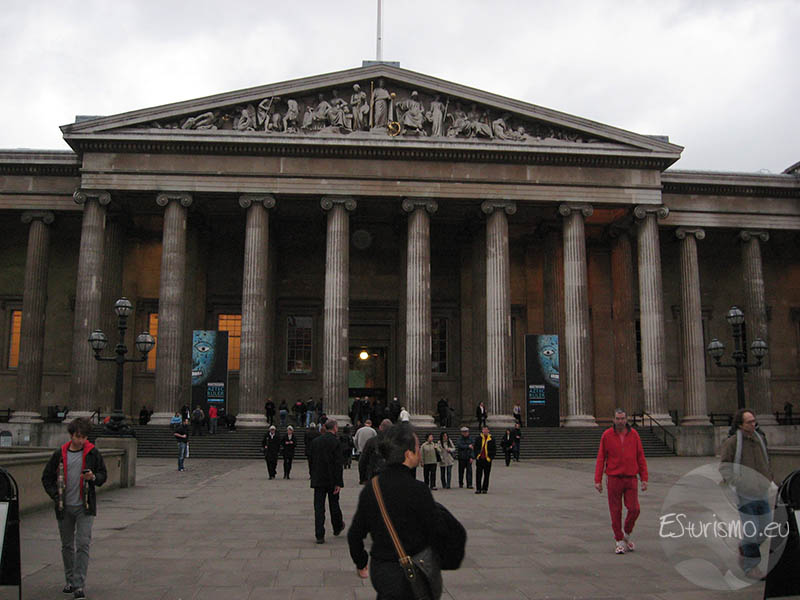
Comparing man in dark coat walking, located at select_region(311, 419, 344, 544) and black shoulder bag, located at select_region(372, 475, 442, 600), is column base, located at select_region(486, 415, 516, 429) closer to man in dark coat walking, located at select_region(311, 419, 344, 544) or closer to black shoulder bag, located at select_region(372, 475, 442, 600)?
man in dark coat walking, located at select_region(311, 419, 344, 544)

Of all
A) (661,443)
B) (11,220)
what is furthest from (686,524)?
(11,220)

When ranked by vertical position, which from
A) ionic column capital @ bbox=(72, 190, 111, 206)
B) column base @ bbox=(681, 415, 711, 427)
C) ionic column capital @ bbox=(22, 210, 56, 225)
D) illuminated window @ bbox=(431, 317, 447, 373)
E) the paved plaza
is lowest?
the paved plaza

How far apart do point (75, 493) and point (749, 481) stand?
7554mm

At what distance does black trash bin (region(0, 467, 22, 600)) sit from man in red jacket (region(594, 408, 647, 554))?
6862mm

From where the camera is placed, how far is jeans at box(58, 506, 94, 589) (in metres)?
7.88

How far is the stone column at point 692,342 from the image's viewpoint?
35906 millimetres

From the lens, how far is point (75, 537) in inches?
324

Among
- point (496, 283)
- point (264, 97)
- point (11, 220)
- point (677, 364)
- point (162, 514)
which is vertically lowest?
point (162, 514)

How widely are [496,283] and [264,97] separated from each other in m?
13.0

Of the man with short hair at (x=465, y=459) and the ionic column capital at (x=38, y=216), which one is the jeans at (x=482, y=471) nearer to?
the man with short hair at (x=465, y=459)

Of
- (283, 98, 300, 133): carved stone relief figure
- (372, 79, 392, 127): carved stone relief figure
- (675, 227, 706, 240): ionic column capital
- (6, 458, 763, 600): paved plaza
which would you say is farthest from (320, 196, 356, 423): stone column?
(675, 227, 706, 240): ionic column capital

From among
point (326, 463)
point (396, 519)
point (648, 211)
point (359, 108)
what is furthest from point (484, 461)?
point (648, 211)

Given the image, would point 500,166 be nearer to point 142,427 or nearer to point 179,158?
point 179,158

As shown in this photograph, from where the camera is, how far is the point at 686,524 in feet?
41.7
